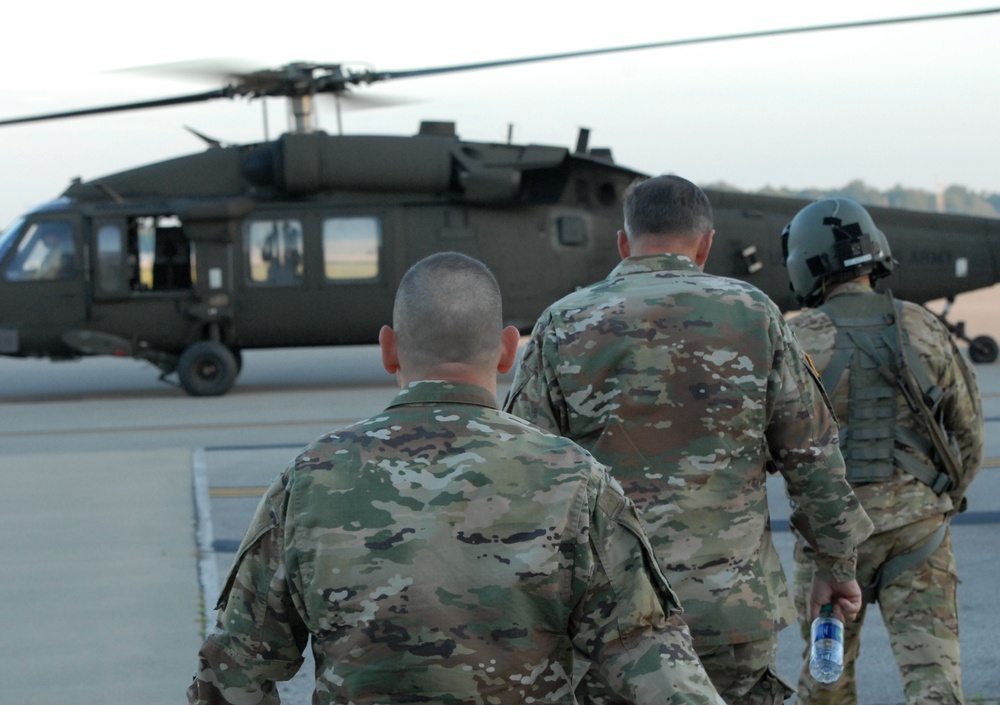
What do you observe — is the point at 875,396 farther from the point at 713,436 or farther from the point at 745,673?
the point at 745,673

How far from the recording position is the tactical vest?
3.72 m

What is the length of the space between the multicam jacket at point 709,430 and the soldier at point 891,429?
0.69 m

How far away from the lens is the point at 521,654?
1.83 meters

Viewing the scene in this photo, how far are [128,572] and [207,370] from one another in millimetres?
7677

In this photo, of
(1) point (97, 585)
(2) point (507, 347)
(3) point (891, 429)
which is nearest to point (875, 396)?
(3) point (891, 429)

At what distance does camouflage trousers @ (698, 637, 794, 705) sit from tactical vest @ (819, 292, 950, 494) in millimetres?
978

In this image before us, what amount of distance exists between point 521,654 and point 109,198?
1281cm

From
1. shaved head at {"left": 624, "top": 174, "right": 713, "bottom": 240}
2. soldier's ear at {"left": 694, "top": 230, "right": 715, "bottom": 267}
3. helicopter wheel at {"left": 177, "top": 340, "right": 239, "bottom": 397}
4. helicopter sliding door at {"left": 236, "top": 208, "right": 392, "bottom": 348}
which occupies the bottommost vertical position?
helicopter wheel at {"left": 177, "top": 340, "right": 239, "bottom": 397}

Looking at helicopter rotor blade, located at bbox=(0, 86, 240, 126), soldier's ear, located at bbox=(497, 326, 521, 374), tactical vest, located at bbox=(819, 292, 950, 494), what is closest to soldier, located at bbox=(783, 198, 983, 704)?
tactical vest, located at bbox=(819, 292, 950, 494)

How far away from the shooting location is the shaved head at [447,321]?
6.41 feet

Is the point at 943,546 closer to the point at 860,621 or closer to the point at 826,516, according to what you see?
the point at 860,621

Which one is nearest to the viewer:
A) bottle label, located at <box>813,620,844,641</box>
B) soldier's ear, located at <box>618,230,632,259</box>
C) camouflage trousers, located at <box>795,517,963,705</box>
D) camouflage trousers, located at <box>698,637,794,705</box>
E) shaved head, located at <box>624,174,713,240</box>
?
camouflage trousers, located at <box>698,637,794,705</box>

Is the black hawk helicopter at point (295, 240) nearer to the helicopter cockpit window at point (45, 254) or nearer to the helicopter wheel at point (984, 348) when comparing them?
the helicopter cockpit window at point (45, 254)

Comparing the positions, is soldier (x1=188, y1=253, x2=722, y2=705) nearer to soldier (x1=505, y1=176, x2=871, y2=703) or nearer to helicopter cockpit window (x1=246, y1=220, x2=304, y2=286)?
soldier (x1=505, y1=176, x2=871, y2=703)
